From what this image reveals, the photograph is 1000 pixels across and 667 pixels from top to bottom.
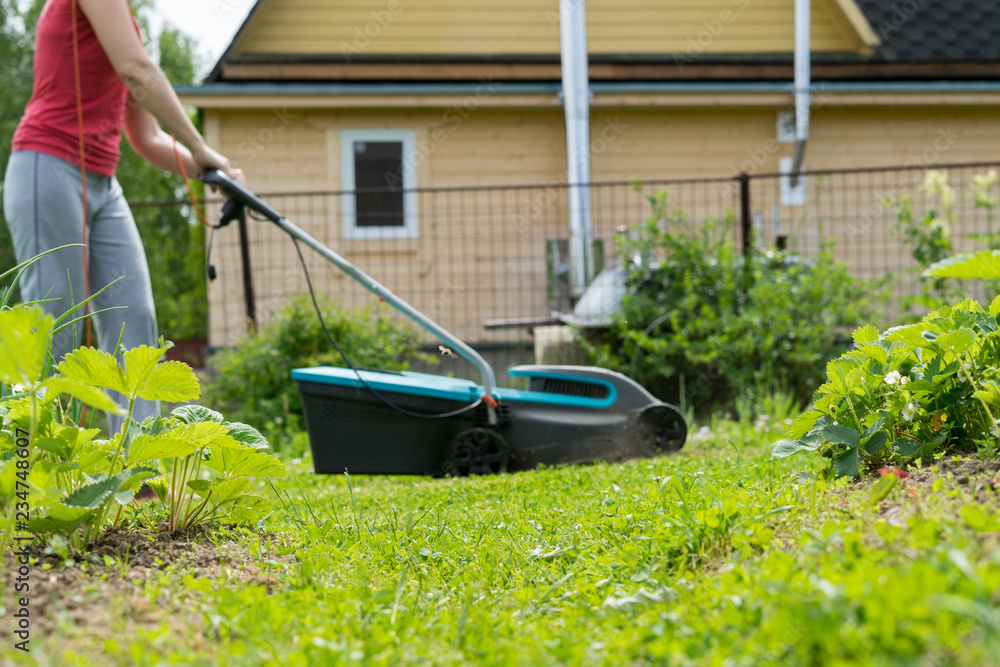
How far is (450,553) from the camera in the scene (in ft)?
6.32

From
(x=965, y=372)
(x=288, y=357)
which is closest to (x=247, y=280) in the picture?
(x=288, y=357)

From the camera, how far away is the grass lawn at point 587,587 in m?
0.97

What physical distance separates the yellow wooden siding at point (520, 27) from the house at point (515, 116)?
0.02 meters

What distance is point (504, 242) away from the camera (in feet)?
27.3

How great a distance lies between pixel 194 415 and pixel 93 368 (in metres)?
0.33

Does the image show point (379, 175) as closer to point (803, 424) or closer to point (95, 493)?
point (803, 424)

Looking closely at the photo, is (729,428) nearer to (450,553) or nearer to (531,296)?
(450,553)

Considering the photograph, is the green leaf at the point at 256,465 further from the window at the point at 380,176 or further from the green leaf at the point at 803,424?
the window at the point at 380,176

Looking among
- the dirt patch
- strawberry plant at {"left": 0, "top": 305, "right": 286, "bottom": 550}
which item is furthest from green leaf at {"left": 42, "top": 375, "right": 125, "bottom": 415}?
the dirt patch

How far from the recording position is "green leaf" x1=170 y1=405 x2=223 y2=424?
1787 millimetres

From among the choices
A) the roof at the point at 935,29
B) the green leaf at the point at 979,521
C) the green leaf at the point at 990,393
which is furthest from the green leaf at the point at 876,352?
the roof at the point at 935,29

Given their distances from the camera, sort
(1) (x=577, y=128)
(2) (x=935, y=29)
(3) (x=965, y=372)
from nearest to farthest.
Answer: (3) (x=965, y=372) → (1) (x=577, y=128) → (2) (x=935, y=29)

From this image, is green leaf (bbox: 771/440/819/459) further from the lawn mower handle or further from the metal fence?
the metal fence

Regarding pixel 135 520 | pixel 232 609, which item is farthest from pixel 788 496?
pixel 135 520
